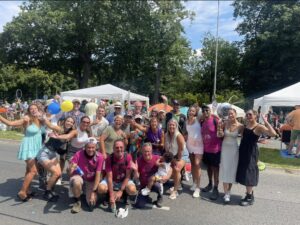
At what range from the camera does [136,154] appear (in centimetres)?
662

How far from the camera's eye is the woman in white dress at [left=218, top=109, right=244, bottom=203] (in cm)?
595

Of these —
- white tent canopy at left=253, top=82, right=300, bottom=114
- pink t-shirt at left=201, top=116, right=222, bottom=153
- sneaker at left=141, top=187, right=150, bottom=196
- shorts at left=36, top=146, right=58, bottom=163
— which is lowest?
sneaker at left=141, top=187, right=150, bottom=196

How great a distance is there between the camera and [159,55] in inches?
1222

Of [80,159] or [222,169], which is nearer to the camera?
[80,159]

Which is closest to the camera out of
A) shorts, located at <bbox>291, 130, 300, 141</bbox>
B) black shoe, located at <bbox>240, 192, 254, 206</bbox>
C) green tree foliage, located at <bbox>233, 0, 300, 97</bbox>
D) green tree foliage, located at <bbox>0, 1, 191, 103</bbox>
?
black shoe, located at <bbox>240, 192, 254, 206</bbox>

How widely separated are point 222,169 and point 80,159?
8.23 ft

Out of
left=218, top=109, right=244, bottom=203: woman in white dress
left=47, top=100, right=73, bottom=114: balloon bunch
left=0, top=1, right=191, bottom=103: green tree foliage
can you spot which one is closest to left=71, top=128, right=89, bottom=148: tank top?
left=47, top=100, right=73, bottom=114: balloon bunch

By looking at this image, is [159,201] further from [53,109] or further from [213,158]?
[53,109]

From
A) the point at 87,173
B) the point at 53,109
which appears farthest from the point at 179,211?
the point at 53,109

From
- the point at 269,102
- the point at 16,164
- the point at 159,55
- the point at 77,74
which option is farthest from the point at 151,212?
the point at 77,74

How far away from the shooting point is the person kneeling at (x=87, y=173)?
17.6 ft

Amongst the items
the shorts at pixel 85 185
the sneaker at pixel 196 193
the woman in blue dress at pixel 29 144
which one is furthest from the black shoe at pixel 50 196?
the sneaker at pixel 196 193

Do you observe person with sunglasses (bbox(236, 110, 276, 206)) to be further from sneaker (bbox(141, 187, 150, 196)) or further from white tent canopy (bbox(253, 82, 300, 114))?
white tent canopy (bbox(253, 82, 300, 114))

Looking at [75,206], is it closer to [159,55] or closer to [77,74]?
[159,55]
